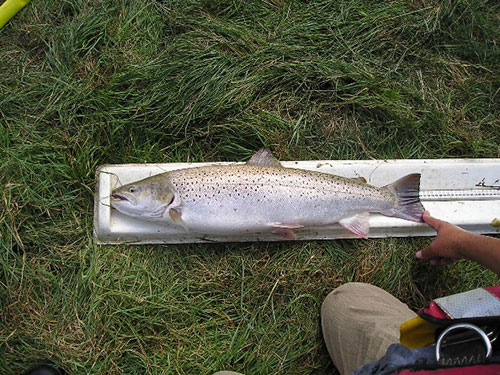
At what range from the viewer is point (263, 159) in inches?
109

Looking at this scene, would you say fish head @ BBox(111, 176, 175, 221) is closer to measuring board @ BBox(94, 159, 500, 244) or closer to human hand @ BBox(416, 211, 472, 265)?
measuring board @ BBox(94, 159, 500, 244)

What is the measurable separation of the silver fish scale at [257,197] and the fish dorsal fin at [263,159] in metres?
0.05

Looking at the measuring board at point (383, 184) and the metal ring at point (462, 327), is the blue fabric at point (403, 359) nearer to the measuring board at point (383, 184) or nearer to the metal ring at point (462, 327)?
the metal ring at point (462, 327)

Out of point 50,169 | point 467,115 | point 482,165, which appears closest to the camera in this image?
point 50,169

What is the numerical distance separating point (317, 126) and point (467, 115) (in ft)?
3.93

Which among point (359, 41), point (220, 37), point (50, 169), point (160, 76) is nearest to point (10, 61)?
point (50, 169)

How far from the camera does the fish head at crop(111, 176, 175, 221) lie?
261cm

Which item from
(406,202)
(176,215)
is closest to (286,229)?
(176,215)

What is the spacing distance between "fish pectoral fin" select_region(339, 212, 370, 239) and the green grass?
0.75 feet

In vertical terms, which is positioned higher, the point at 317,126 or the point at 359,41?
the point at 359,41

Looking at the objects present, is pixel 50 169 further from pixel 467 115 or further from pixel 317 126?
pixel 467 115

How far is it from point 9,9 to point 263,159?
2.10 metres

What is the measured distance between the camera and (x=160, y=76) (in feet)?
9.69

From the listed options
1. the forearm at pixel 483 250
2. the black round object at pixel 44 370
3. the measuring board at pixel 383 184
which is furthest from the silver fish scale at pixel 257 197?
the black round object at pixel 44 370
